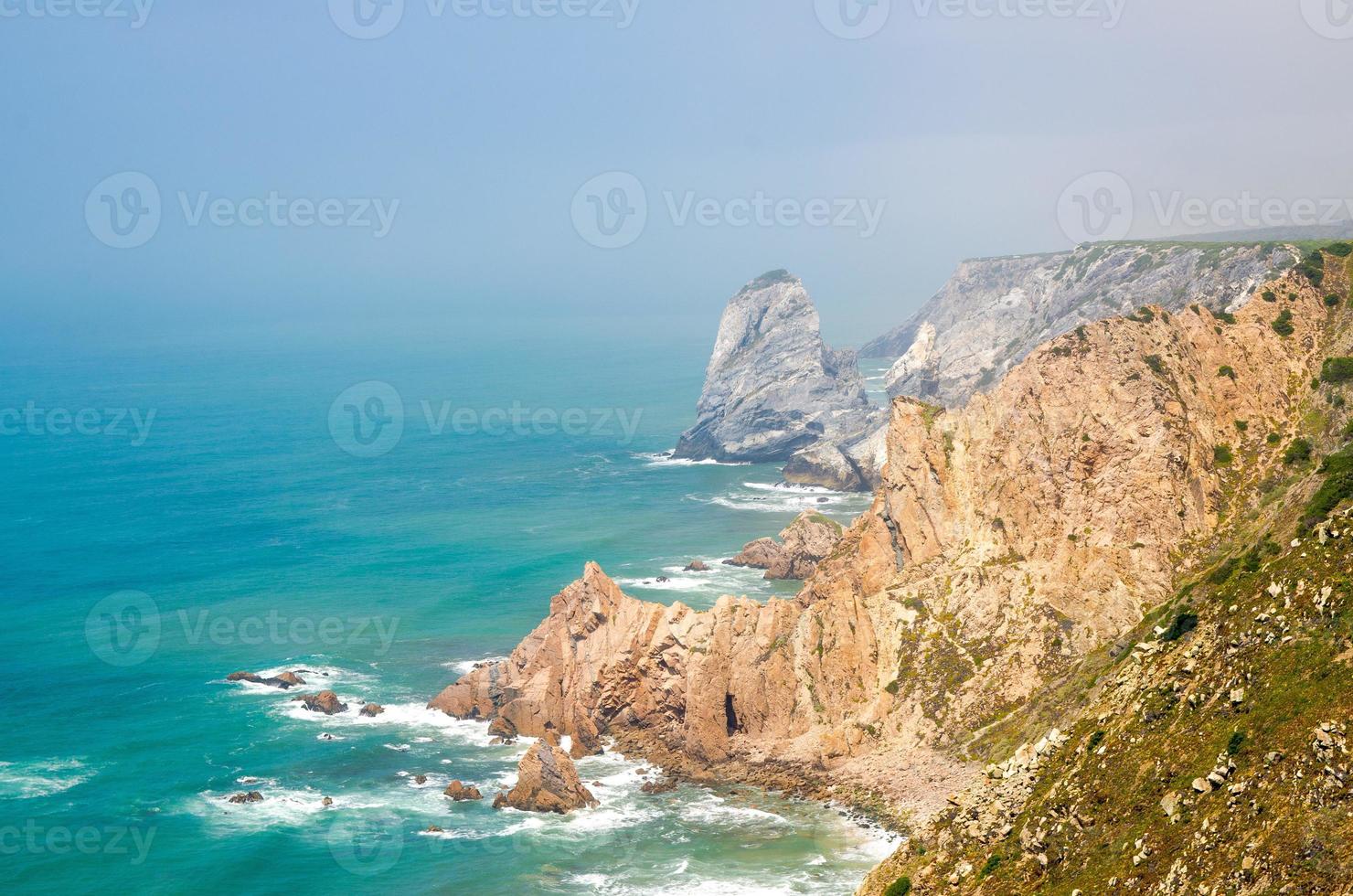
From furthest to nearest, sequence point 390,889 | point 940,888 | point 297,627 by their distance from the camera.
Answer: point 297,627 → point 390,889 → point 940,888

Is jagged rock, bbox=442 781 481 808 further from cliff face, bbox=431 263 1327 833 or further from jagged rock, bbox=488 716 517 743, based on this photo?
cliff face, bbox=431 263 1327 833

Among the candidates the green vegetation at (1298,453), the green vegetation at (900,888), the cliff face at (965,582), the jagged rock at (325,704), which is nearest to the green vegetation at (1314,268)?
the cliff face at (965,582)

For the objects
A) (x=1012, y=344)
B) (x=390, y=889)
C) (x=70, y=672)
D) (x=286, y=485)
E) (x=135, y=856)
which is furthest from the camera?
(x=1012, y=344)

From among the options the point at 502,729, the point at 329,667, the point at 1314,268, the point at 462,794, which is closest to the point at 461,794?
the point at 462,794

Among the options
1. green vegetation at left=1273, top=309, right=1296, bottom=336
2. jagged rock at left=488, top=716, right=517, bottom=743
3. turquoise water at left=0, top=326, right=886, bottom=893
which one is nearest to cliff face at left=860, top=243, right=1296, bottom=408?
turquoise water at left=0, top=326, right=886, bottom=893

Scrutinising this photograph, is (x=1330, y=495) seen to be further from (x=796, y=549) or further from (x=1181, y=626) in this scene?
(x=796, y=549)

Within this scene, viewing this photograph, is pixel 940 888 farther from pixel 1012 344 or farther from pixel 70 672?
pixel 1012 344

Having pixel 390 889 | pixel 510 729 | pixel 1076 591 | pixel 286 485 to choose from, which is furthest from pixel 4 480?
pixel 1076 591
